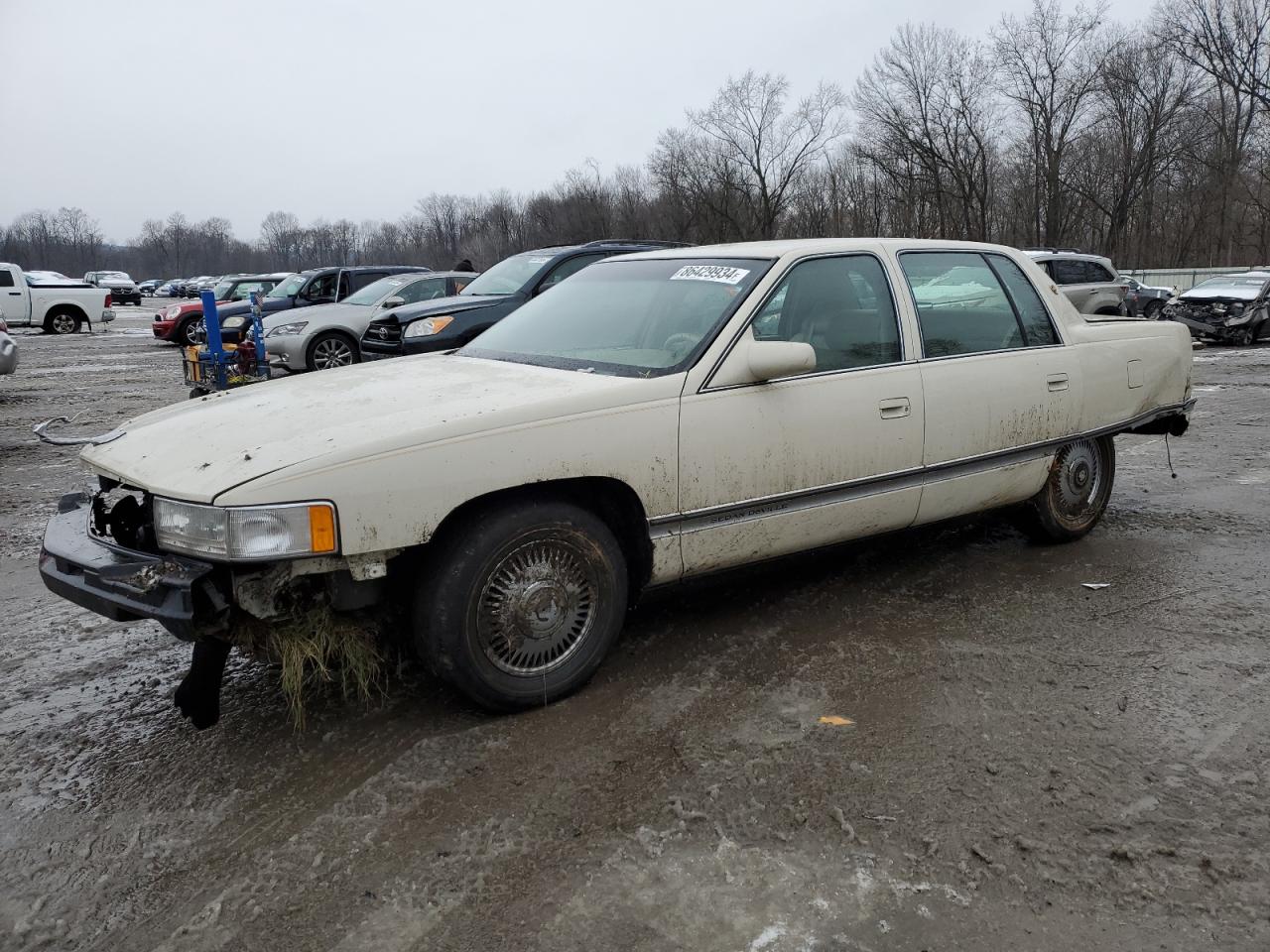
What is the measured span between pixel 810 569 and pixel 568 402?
209cm

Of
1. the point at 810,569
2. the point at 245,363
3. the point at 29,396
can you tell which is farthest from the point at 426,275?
the point at 810,569

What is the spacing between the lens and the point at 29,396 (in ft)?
43.9

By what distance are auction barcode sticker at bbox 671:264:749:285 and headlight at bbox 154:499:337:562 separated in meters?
1.97

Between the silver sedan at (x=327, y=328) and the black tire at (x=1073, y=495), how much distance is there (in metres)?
9.88

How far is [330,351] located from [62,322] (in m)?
18.6

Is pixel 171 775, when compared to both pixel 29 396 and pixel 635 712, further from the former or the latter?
pixel 29 396

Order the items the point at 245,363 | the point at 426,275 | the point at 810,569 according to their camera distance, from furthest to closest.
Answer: the point at 426,275 < the point at 245,363 < the point at 810,569

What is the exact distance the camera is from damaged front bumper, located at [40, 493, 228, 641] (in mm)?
2779

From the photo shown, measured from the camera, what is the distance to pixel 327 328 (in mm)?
13375

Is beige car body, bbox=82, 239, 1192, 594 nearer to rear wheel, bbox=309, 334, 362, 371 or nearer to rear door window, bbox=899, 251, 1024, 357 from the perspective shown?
rear door window, bbox=899, 251, 1024, 357

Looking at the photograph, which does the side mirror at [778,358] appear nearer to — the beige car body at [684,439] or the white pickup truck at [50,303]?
the beige car body at [684,439]

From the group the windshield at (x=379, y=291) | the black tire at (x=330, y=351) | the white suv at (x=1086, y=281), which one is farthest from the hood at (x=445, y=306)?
the white suv at (x=1086, y=281)

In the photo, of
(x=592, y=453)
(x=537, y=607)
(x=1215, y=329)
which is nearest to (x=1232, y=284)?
(x=1215, y=329)

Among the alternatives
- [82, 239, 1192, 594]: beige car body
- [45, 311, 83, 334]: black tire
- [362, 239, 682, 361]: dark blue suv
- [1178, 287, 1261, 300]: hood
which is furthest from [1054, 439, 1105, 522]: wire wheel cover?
[45, 311, 83, 334]: black tire
